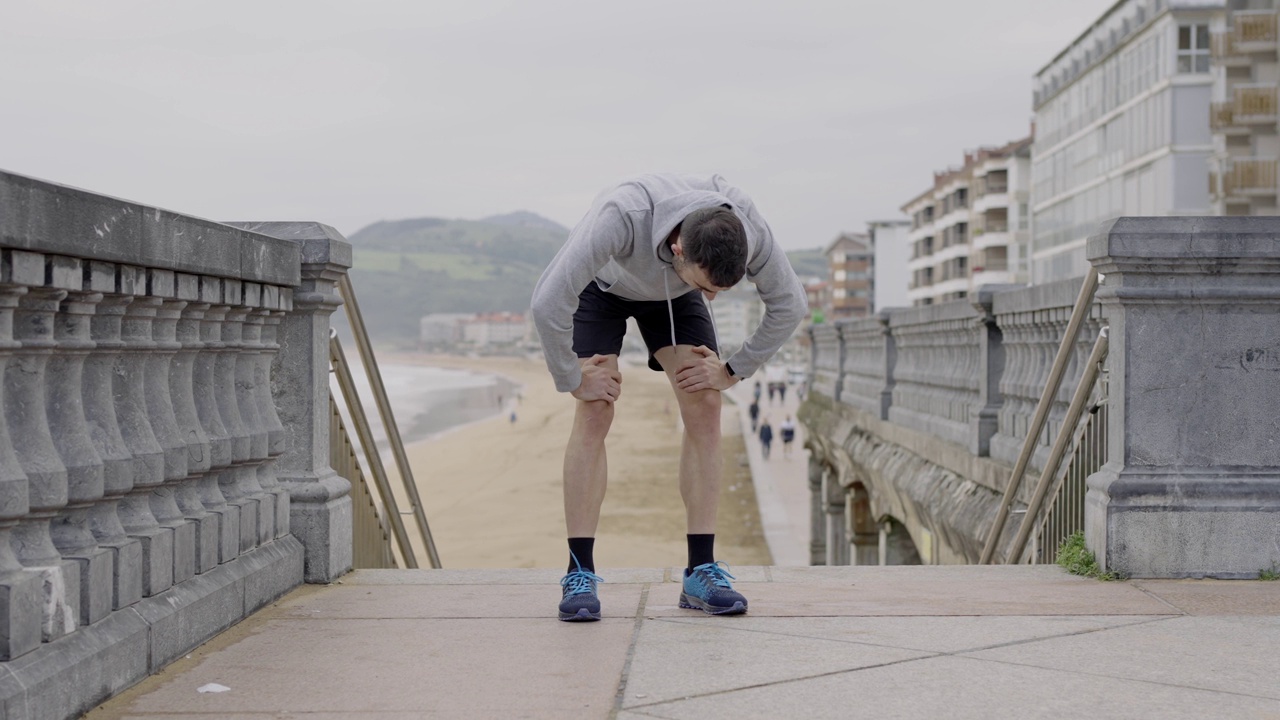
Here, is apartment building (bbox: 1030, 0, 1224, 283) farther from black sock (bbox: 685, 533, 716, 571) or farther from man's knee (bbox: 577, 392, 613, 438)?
man's knee (bbox: 577, 392, 613, 438)

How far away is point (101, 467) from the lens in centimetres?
319

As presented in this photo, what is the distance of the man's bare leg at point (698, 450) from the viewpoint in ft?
14.6

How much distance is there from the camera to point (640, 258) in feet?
13.3

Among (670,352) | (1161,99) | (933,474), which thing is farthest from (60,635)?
(1161,99)

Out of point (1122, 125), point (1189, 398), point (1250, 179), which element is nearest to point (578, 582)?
point (1189, 398)

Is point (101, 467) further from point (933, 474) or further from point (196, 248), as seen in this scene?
point (933, 474)

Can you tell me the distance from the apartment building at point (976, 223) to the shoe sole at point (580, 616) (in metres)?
67.6

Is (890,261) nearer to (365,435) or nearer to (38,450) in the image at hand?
(365,435)

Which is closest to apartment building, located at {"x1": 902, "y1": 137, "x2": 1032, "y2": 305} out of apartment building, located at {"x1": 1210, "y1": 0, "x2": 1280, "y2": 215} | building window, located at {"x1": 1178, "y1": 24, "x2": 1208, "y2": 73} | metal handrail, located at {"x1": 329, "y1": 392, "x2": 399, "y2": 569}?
building window, located at {"x1": 1178, "y1": 24, "x2": 1208, "y2": 73}

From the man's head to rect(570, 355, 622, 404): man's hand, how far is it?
0.69 meters

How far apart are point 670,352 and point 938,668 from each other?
143 cm

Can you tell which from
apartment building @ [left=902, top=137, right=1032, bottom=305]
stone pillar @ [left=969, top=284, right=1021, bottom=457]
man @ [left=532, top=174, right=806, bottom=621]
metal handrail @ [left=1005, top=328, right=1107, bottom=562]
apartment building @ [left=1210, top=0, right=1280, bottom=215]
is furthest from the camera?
apartment building @ [left=902, top=137, right=1032, bottom=305]

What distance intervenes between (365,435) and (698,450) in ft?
6.54

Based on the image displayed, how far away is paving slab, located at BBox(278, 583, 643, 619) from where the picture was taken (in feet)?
14.5
